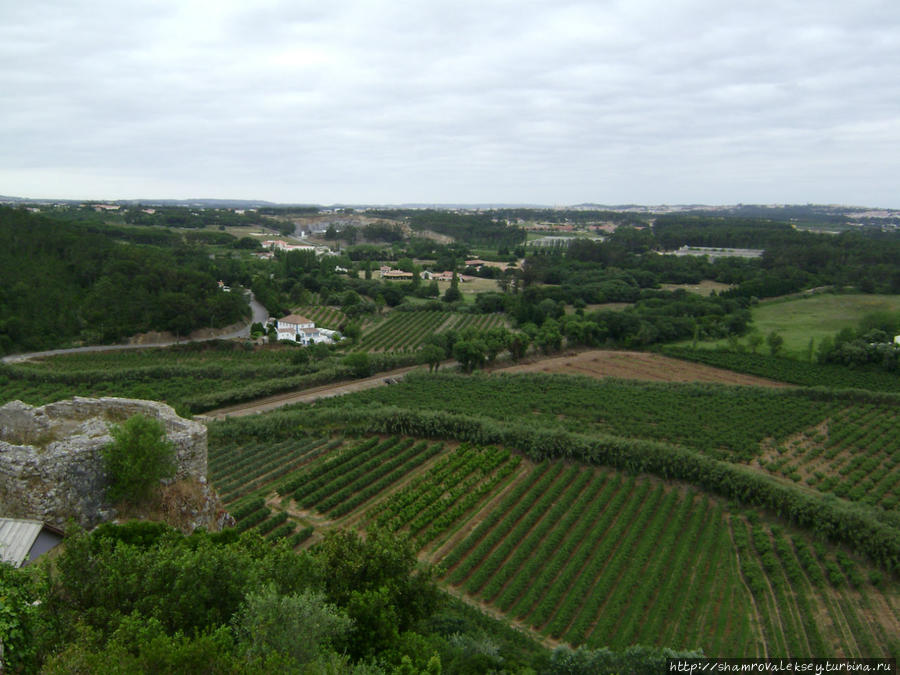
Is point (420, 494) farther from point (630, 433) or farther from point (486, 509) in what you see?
point (630, 433)

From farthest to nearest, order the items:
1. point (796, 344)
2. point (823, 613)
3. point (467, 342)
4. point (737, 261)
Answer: point (737, 261) → point (796, 344) → point (467, 342) → point (823, 613)

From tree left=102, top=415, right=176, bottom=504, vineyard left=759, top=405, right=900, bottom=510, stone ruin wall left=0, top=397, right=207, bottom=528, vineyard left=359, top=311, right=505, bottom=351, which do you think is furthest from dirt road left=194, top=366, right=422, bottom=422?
vineyard left=759, top=405, right=900, bottom=510

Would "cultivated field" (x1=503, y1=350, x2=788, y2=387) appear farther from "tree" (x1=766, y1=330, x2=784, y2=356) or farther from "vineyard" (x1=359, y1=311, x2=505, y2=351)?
"vineyard" (x1=359, y1=311, x2=505, y2=351)

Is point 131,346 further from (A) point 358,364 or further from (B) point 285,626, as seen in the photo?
(B) point 285,626

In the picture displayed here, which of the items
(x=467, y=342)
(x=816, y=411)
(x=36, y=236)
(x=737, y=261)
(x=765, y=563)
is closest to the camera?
(x=765, y=563)

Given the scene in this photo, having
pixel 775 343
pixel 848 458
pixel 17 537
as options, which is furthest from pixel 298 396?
pixel 775 343

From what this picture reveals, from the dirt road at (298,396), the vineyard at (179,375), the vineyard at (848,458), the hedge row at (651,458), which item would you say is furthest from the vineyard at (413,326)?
the vineyard at (848,458)

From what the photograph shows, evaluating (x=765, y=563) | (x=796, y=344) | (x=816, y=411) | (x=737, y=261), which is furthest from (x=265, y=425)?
(x=737, y=261)
